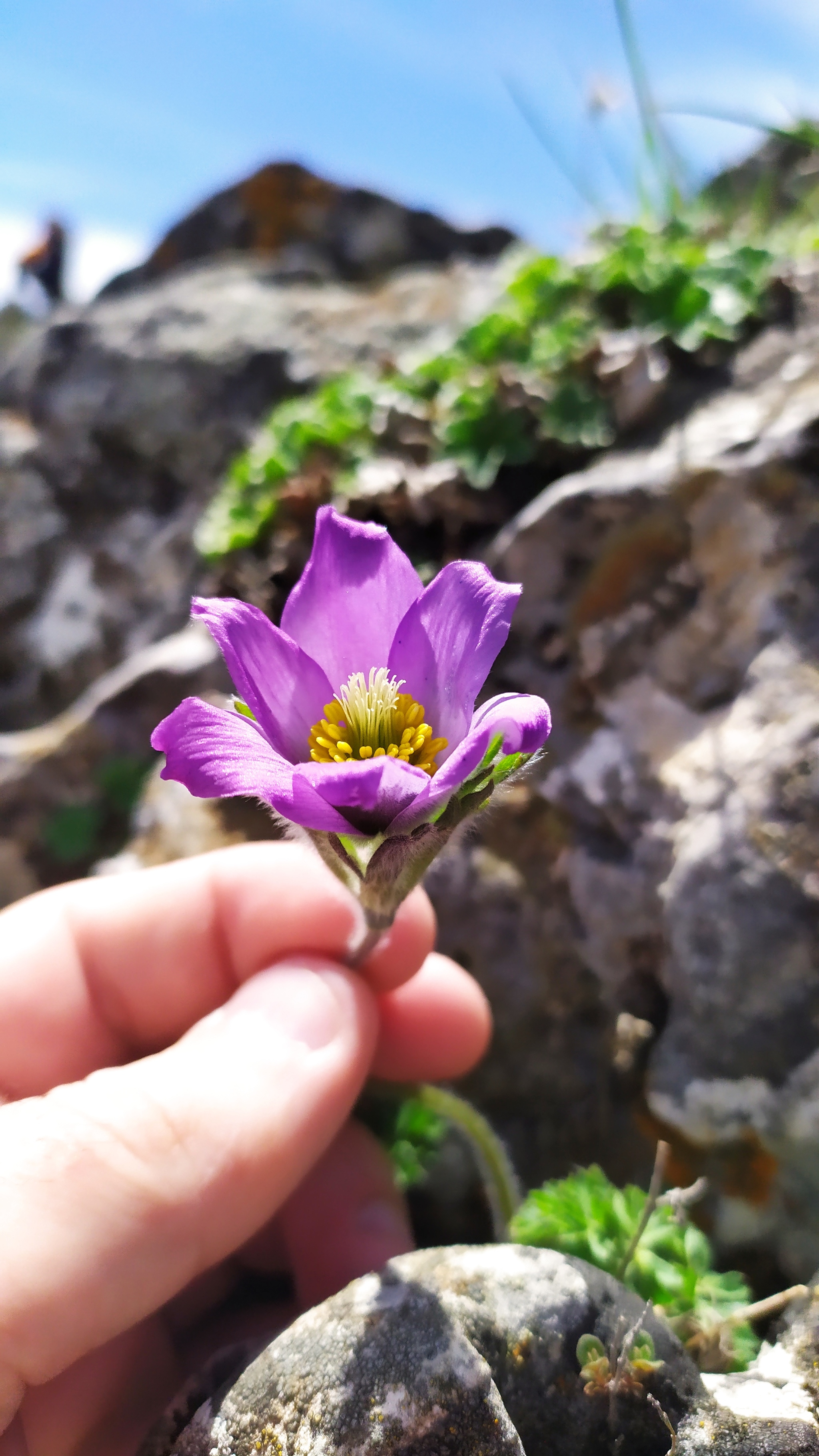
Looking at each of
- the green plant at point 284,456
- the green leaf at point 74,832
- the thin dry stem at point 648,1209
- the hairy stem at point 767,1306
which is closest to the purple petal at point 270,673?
the thin dry stem at point 648,1209

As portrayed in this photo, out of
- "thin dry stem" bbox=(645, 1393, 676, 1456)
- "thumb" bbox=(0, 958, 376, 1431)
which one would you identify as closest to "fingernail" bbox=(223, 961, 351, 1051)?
"thumb" bbox=(0, 958, 376, 1431)

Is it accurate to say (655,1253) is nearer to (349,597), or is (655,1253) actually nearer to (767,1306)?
(767,1306)

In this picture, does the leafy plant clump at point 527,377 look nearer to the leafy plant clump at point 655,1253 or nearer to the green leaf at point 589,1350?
the leafy plant clump at point 655,1253

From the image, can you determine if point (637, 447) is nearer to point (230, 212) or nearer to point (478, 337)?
point (478, 337)

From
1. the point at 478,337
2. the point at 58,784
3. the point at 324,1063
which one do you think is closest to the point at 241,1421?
the point at 324,1063

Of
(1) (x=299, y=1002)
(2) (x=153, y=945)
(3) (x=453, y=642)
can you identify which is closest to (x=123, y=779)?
(2) (x=153, y=945)

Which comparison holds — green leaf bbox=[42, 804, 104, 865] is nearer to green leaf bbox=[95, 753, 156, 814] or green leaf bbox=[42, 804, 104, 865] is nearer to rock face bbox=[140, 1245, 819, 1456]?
green leaf bbox=[95, 753, 156, 814]
